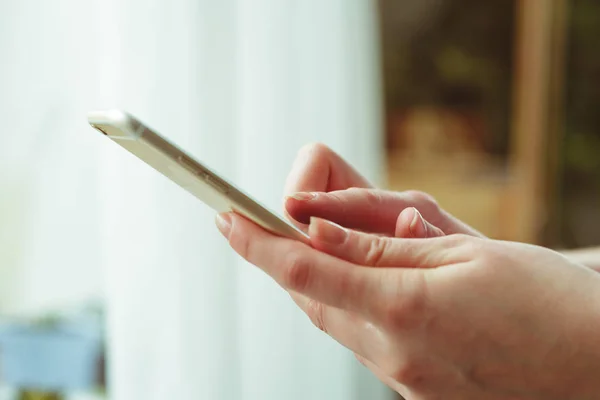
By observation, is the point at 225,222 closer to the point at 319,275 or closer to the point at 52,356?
the point at 319,275

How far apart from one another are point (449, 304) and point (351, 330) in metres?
0.08

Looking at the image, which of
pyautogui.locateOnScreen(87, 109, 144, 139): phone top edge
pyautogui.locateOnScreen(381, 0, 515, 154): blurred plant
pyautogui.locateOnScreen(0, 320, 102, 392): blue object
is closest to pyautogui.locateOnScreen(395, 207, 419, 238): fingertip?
pyautogui.locateOnScreen(87, 109, 144, 139): phone top edge

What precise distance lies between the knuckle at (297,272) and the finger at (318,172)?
0.16 meters

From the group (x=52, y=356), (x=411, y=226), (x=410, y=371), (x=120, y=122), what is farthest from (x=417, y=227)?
(x=52, y=356)

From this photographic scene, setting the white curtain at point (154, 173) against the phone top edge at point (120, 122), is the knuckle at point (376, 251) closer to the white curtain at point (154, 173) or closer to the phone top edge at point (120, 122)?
the phone top edge at point (120, 122)

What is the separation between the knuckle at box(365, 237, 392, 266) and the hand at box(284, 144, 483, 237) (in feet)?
0.24

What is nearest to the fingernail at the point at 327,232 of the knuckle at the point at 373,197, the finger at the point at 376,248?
the finger at the point at 376,248

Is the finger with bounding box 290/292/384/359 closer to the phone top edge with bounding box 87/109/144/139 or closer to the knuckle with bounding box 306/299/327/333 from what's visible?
the knuckle with bounding box 306/299/327/333

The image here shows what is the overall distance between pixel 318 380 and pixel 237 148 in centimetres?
48

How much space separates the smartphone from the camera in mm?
373

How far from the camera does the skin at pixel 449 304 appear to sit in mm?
442

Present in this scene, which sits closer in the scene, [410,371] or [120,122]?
[120,122]

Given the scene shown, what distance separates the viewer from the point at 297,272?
436 mm

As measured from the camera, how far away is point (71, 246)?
3.05ft
